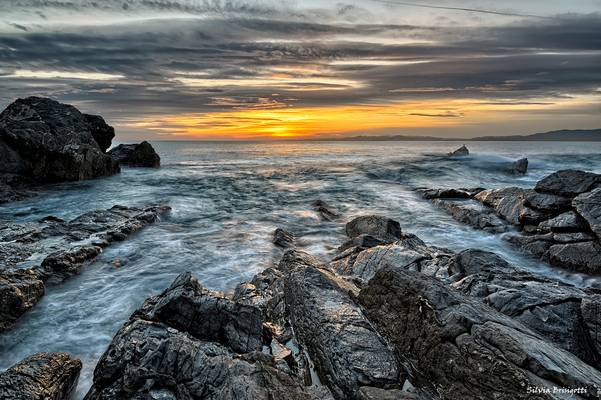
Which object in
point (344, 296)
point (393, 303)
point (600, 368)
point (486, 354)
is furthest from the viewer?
point (344, 296)

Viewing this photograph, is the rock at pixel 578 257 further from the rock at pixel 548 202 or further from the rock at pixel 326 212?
the rock at pixel 326 212

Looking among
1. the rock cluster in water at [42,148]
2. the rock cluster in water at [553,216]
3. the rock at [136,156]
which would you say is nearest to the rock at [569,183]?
the rock cluster in water at [553,216]

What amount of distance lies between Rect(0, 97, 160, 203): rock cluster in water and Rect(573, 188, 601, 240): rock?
2629cm

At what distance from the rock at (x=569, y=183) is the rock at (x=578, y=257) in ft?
11.2

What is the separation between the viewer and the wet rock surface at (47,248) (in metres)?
7.63

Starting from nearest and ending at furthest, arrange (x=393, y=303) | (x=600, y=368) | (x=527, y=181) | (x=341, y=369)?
(x=341, y=369)
(x=600, y=368)
(x=393, y=303)
(x=527, y=181)

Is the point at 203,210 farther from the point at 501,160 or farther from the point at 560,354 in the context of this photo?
the point at 501,160

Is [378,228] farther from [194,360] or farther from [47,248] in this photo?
[47,248]

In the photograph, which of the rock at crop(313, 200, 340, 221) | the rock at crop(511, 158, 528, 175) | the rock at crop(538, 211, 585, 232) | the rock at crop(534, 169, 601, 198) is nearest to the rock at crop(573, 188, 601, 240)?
the rock at crop(538, 211, 585, 232)

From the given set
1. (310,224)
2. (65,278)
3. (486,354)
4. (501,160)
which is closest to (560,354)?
(486,354)

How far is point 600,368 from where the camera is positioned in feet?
17.4

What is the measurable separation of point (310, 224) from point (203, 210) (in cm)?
651

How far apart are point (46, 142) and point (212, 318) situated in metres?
24.8

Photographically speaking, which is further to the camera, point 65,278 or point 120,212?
point 120,212
